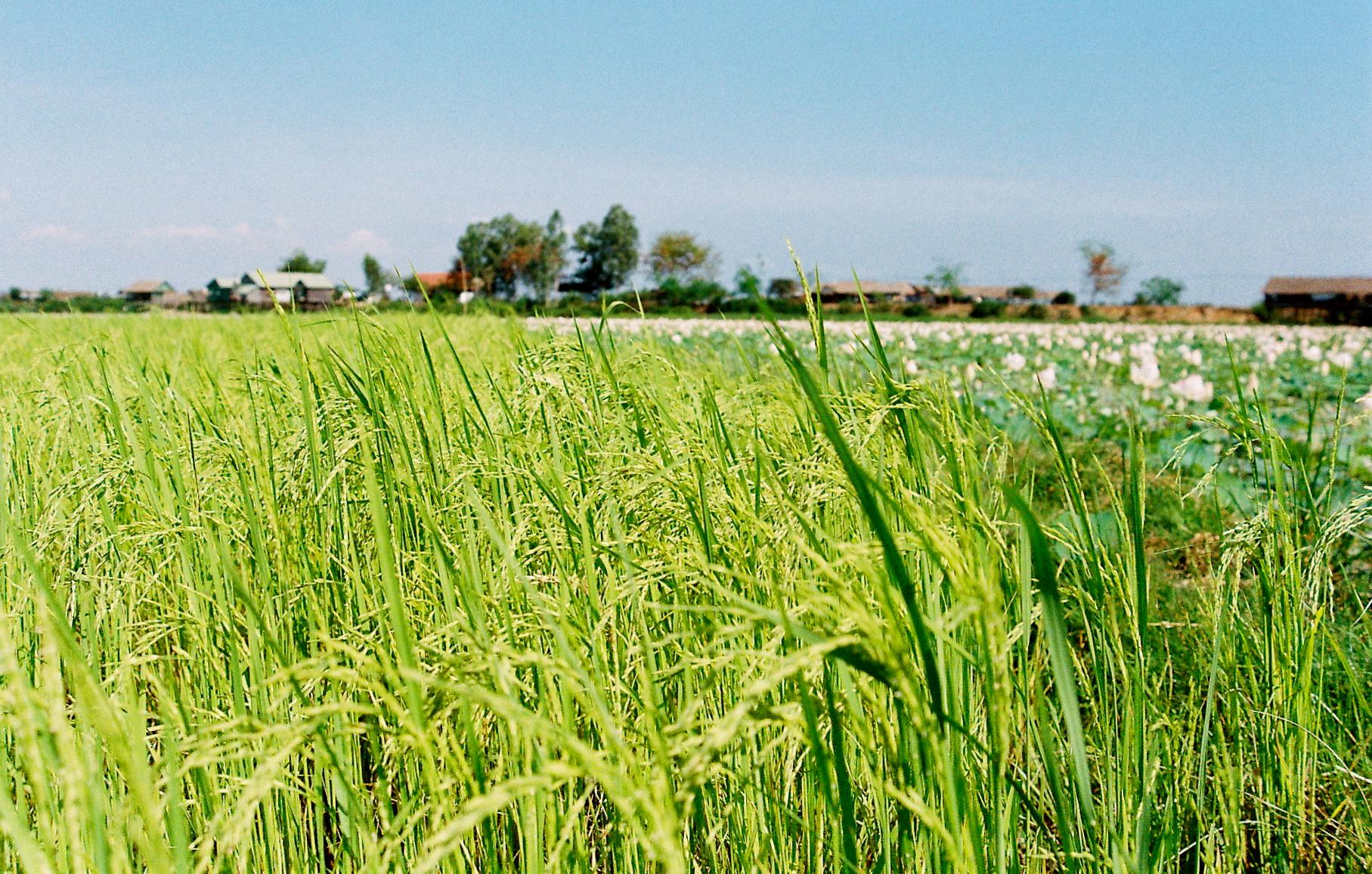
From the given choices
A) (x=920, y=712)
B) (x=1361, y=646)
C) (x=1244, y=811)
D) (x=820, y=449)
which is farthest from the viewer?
(x=1361, y=646)

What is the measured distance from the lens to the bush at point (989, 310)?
74.6ft

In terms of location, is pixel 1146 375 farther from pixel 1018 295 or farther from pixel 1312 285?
pixel 1312 285

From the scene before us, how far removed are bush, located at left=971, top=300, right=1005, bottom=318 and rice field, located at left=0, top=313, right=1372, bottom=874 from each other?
873 inches

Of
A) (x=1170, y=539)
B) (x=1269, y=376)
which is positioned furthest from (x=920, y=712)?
(x=1269, y=376)

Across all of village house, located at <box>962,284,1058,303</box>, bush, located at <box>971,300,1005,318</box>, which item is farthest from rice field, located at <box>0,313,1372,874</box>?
village house, located at <box>962,284,1058,303</box>

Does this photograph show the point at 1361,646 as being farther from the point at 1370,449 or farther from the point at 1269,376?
the point at 1269,376

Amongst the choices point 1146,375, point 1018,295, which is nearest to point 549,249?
point 1018,295

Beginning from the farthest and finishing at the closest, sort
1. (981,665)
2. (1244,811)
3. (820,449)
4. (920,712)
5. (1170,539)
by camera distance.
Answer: (1170,539), (1244,811), (820,449), (981,665), (920,712)

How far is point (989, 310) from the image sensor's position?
23078 mm

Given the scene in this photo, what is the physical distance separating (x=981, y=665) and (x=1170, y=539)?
2487mm

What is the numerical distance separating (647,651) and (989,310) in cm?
2371

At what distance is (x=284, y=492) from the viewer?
137 cm

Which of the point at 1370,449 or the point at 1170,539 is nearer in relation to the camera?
the point at 1170,539

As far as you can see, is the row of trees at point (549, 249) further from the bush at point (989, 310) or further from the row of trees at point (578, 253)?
the bush at point (989, 310)
